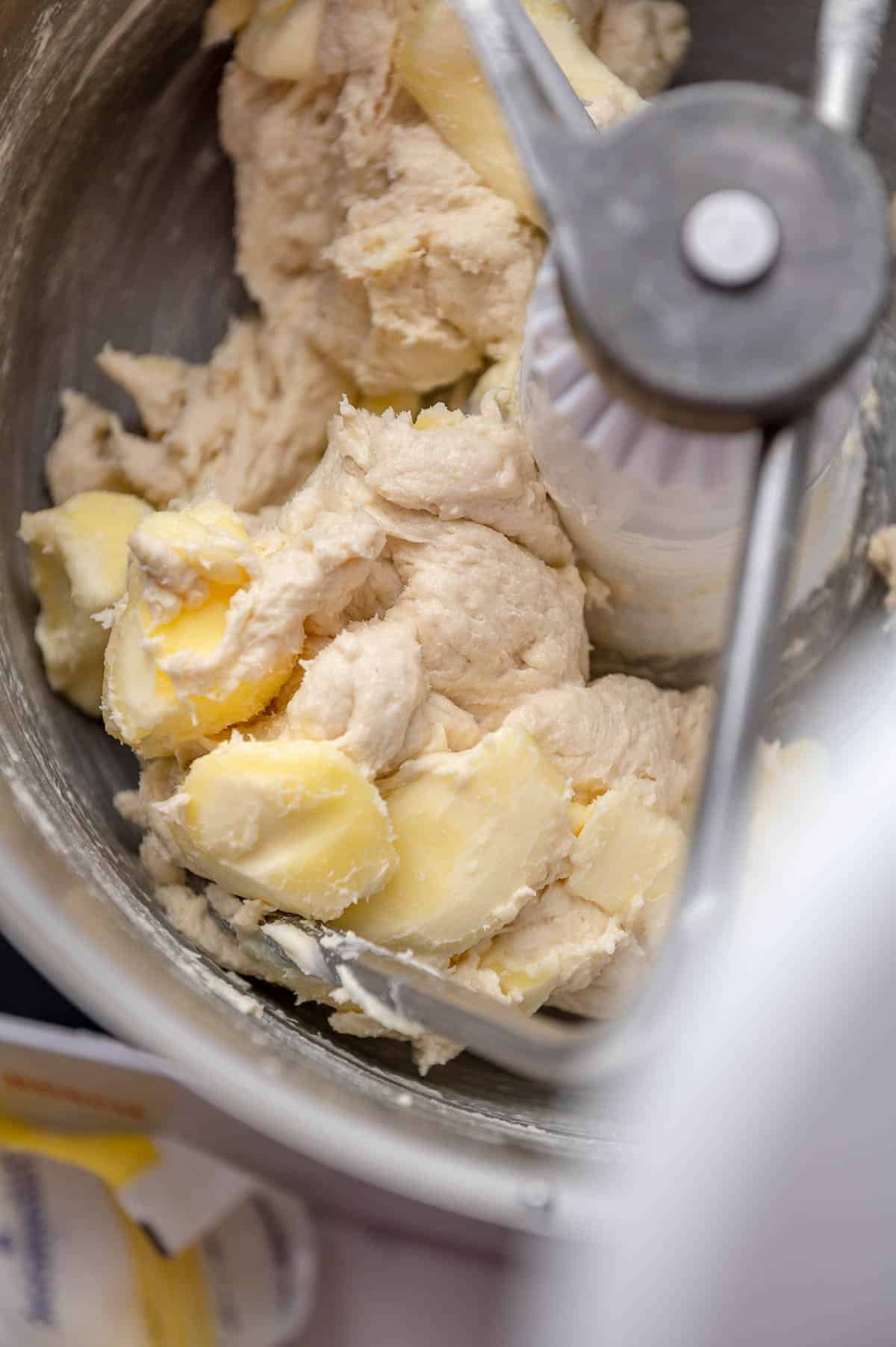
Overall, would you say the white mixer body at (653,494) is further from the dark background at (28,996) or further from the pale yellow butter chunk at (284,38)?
the dark background at (28,996)

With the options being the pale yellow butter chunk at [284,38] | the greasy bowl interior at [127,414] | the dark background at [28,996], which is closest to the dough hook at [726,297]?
the greasy bowl interior at [127,414]

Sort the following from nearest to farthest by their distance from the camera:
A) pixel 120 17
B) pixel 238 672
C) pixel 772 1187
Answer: pixel 772 1187 < pixel 238 672 < pixel 120 17

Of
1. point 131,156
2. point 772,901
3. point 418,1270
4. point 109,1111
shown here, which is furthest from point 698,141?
point 418,1270

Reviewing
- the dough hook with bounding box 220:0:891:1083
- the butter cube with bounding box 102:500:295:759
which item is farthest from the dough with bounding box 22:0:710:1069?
the dough hook with bounding box 220:0:891:1083

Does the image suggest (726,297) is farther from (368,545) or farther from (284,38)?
(284,38)

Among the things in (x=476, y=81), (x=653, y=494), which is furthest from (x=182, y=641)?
(x=476, y=81)

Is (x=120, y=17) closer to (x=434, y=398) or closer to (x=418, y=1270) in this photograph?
(x=434, y=398)
